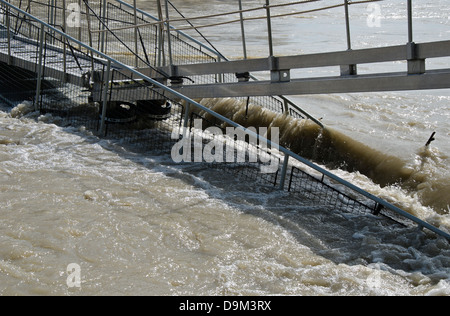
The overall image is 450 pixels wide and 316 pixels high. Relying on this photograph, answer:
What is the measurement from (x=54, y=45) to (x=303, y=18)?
2070 centimetres

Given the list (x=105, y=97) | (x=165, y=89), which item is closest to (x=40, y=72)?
(x=105, y=97)

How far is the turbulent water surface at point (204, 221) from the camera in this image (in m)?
5.45

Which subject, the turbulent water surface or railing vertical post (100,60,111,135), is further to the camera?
railing vertical post (100,60,111,135)

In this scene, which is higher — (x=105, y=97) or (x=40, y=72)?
(x=40, y=72)

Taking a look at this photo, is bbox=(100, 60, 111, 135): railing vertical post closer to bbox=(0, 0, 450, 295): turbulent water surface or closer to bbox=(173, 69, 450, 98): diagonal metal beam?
bbox=(0, 0, 450, 295): turbulent water surface

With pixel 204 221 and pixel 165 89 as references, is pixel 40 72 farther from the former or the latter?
pixel 204 221

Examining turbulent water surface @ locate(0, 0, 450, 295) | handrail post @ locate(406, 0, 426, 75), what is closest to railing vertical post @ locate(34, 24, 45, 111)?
turbulent water surface @ locate(0, 0, 450, 295)

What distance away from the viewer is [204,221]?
22.0ft

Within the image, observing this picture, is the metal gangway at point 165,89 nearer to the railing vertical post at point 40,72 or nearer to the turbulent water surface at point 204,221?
the railing vertical post at point 40,72

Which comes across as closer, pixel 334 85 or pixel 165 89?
pixel 334 85

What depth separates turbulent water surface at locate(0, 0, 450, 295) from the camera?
5.45 m

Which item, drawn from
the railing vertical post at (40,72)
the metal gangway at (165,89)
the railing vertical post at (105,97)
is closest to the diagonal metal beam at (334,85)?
the metal gangway at (165,89)

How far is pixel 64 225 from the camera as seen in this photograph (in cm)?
631
